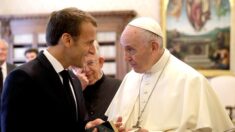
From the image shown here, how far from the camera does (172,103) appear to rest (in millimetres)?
2551

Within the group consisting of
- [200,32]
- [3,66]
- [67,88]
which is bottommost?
[3,66]

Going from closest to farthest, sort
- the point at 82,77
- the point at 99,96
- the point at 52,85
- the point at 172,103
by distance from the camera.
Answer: the point at 52,85 < the point at 172,103 < the point at 82,77 < the point at 99,96

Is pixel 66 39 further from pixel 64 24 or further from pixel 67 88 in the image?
pixel 67 88

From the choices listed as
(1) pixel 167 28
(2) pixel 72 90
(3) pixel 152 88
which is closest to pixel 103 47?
(1) pixel 167 28

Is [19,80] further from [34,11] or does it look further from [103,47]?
[34,11]

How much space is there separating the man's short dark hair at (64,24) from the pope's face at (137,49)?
2.01 ft

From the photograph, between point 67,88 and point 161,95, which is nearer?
point 67,88

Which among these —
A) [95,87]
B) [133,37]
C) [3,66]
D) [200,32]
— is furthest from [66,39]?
[200,32]

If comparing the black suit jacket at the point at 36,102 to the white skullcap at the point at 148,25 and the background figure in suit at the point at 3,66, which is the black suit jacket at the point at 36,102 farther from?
the background figure in suit at the point at 3,66

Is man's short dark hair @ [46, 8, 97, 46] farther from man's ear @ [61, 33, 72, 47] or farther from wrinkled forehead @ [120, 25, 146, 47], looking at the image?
wrinkled forehead @ [120, 25, 146, 47]

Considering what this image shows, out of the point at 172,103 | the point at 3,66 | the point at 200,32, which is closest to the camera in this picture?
the point at 172,103

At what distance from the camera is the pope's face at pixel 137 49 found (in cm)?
259

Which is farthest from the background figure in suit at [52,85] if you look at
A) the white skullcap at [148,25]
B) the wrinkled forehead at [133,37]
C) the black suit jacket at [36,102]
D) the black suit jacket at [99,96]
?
the black suit jacket at [99,96]

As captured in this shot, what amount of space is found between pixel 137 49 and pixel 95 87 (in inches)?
28.3
